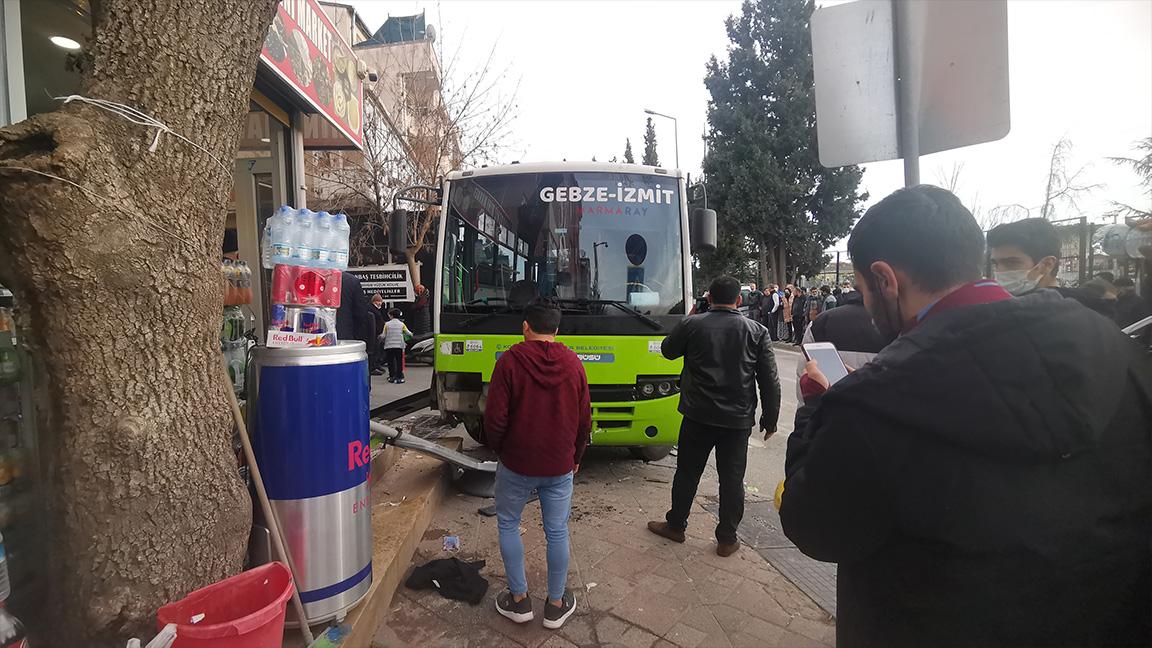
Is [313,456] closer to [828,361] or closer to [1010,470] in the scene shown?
[828,361]

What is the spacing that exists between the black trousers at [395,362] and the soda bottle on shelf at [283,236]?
8951mm

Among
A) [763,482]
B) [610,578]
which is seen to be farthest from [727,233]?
[610,578]

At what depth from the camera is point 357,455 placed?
2588mm

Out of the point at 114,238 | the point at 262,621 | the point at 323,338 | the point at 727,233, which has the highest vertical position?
the point at 727,233

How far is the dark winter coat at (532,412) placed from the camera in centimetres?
291

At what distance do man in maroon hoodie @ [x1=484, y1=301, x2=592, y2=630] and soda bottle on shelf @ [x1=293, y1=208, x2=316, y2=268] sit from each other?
1067mm

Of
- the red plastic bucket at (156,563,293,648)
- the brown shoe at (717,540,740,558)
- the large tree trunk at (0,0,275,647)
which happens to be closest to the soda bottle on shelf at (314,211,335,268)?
the large tree trunk at (0,0,275,647)

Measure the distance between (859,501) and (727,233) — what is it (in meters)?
27.3

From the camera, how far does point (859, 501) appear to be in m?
1.20

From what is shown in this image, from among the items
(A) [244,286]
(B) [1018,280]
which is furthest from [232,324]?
(B) [1018,280]

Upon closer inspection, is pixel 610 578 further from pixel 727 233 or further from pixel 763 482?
pixel 727 233

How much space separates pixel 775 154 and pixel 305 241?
2640 cm

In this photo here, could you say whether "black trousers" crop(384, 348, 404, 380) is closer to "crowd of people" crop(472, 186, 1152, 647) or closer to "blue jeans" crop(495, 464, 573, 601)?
"blue jeans" crop(495, 464, 573, 601)

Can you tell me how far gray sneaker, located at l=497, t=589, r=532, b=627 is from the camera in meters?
2.97
